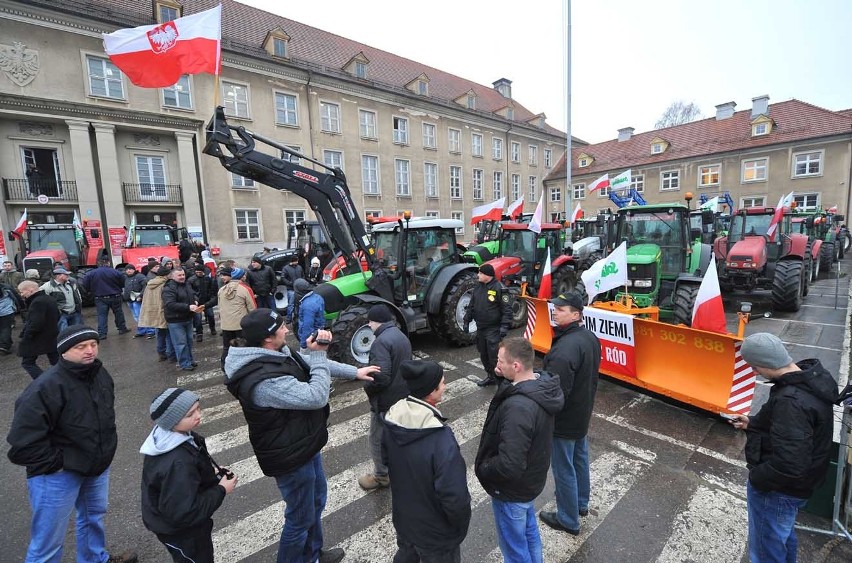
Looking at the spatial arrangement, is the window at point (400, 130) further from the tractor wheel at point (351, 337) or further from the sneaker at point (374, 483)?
the sneaker at point (374, 483)

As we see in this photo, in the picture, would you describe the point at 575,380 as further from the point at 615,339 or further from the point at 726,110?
the point at 726,110

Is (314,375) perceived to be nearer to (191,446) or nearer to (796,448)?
(191,446)

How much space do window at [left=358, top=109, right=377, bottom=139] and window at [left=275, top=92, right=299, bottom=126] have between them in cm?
427

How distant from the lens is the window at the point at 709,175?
2931cm

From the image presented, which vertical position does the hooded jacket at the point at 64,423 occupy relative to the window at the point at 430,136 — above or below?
below

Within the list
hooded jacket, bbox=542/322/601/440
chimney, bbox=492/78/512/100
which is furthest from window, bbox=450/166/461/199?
hooded jacket, bbox=542/322/601/440

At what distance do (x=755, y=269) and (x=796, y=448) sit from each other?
9968mm

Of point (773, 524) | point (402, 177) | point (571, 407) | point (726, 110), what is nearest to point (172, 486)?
point (571, 407)

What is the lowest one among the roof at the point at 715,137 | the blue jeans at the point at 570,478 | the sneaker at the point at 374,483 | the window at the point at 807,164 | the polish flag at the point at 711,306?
the sneaker at the point at 374,483

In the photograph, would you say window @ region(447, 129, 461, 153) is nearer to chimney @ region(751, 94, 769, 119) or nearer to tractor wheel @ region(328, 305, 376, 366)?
chimney @ region(751, 94, 769, 119)

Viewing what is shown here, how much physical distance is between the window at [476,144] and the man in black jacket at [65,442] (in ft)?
106

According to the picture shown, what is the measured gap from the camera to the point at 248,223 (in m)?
22.2

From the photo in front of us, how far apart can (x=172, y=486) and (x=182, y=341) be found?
5.82m

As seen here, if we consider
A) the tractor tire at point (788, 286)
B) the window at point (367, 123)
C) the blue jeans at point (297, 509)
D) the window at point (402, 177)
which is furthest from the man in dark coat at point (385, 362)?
the window at point (402, 177)
